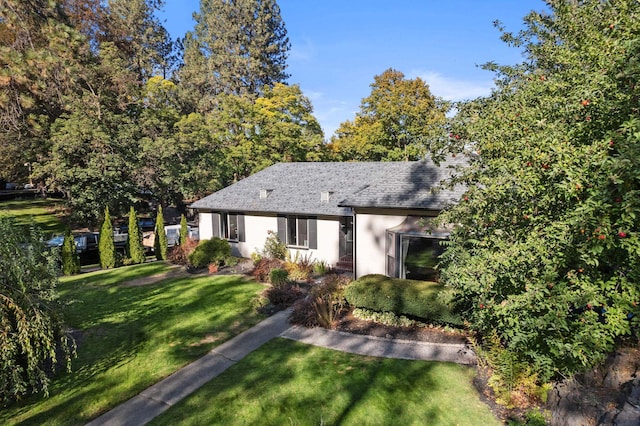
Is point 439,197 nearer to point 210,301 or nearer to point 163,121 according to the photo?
point 210,301

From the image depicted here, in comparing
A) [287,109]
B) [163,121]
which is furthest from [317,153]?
[163,121]

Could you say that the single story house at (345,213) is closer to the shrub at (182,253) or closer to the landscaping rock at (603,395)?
the shrub at (182,253)

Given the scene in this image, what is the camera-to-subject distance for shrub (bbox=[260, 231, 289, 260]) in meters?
18.3

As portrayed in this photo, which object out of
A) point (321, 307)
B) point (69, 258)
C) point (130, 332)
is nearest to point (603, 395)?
point (321, 307)

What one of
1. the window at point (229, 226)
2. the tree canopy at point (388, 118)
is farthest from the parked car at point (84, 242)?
the tree canopy at point (388, 118)

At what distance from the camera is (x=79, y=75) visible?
25.6 metres

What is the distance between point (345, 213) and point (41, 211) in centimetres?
3728

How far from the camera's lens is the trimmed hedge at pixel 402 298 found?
10008mm

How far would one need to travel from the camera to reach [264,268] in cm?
1639

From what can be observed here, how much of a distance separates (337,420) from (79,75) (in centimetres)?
2985

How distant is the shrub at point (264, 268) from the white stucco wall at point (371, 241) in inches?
170

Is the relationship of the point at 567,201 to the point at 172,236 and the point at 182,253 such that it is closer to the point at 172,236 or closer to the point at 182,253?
the point at 182,253

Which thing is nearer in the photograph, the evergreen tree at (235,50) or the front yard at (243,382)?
the front yard at (243,382)

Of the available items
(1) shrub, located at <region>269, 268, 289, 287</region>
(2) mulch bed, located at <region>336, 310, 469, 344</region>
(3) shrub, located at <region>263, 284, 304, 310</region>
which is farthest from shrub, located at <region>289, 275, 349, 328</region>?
(1) shrub, located at <region>269, 268, 289, 287</region>
